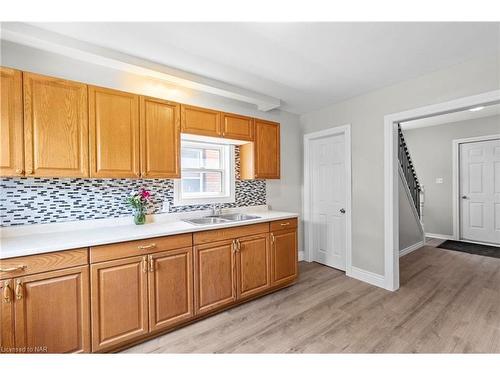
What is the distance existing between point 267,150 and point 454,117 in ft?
13.9

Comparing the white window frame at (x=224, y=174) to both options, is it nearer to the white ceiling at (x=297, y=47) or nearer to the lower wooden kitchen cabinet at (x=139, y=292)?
the white ceiling at (x=297, y=47)

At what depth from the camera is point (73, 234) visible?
75.9 inches

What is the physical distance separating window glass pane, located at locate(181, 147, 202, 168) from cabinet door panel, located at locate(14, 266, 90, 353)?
5.15 feet

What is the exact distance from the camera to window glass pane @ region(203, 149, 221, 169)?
122 inches

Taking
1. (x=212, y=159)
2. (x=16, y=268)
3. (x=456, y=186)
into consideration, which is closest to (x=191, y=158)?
(x=212, y=159)

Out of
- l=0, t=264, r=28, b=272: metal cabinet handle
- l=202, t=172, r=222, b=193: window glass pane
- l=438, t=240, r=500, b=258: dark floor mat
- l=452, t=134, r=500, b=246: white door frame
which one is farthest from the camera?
l=452, t=134, r=500, b=246: white door frame

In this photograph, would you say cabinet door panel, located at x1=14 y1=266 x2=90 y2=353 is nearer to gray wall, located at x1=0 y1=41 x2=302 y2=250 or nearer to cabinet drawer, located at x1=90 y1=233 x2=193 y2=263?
cabinet drawer, located at x1=90 y1=233 x2=193 y2=263

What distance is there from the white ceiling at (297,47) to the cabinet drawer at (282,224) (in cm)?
165

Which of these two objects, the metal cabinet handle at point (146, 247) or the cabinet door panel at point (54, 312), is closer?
the cabinet door panel at point (54, 312)

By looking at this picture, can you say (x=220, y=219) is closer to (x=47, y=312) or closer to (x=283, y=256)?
(x=283, y=256)

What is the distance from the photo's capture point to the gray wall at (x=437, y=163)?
5072 mm

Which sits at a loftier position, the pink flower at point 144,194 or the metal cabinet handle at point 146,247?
the pink flower at point 144,194

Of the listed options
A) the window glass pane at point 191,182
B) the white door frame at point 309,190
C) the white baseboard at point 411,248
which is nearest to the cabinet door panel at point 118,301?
the window glass pane at point 191,182

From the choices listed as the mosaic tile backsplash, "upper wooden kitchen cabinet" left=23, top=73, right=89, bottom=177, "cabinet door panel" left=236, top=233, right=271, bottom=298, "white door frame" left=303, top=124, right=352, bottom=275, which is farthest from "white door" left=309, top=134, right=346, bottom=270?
"upper wooden kitchen cabinet" left=23, top=73, right=89, bottom=177
